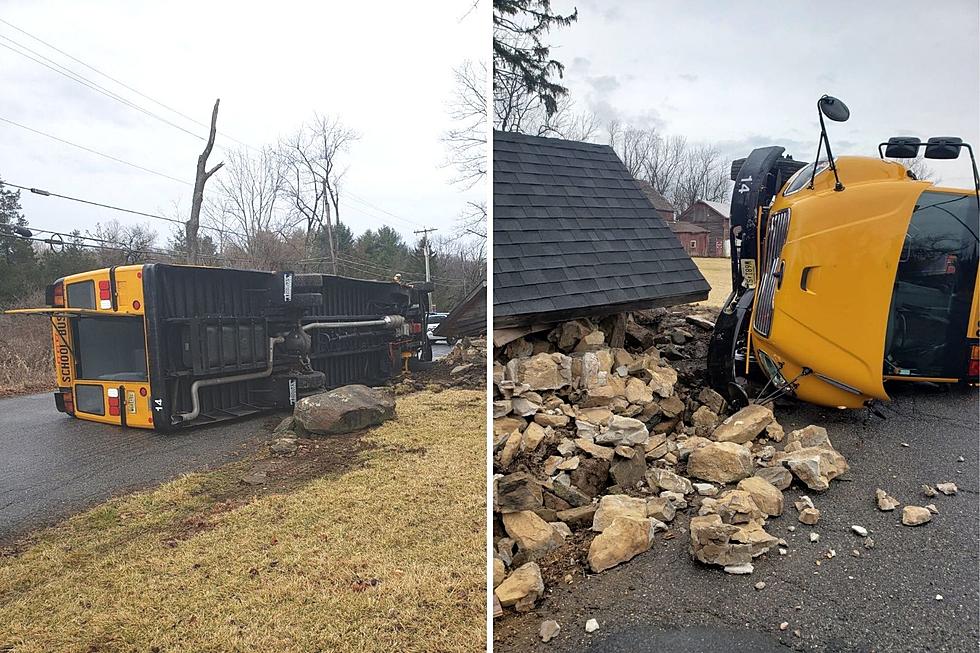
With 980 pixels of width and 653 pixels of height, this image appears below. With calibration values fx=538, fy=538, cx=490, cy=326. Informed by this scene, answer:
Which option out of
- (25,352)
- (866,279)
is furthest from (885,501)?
(25,352)

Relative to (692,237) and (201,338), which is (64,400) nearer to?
(201,338)

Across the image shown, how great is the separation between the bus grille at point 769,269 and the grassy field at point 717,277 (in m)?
0.24

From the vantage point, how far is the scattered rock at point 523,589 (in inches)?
45.1

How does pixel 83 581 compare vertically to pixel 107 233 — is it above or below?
below

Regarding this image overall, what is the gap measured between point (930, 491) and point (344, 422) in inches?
49.6

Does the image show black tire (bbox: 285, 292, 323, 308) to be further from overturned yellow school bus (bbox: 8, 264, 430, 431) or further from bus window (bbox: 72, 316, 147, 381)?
bus window (bbox: 72, 316, 147, 381)

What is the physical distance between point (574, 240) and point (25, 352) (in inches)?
50.0

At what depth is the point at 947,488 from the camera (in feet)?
3.69

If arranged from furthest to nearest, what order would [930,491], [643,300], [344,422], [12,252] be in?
[643,300], [344,422], [930,491], [12,252]

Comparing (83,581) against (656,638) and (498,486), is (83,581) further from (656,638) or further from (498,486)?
(656,638)

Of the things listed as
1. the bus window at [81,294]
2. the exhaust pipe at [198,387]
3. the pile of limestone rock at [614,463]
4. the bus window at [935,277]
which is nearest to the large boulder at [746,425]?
the pile of limestone rock at [614,463]

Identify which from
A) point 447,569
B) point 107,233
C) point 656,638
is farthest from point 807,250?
point 107,233

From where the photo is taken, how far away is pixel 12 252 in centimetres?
85

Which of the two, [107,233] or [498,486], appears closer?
[107,233]
